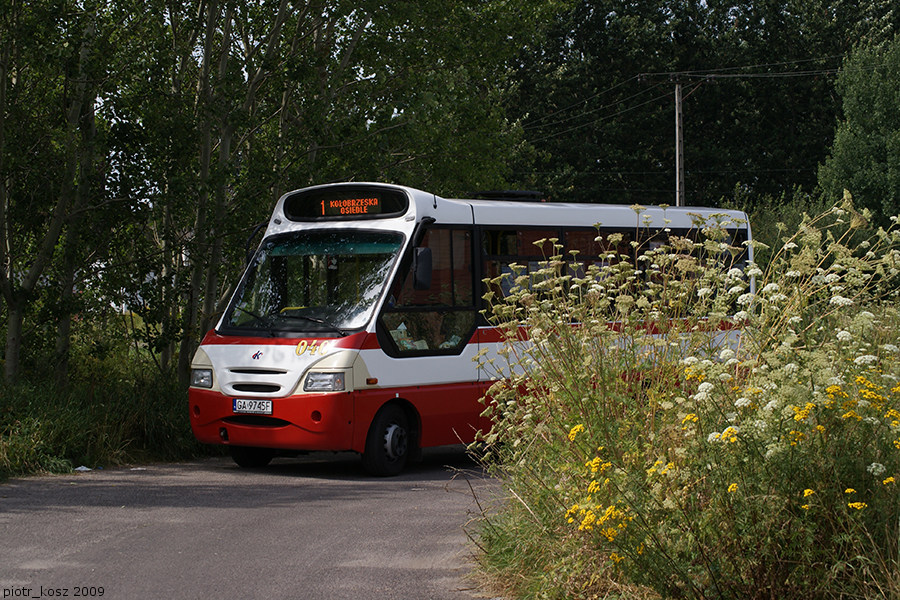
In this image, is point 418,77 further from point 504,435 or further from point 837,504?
point 837,504

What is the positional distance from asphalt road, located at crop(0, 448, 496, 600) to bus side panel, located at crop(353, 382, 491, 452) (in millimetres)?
474

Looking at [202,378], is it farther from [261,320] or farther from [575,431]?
[575,431]

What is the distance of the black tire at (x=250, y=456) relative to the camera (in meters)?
13.1

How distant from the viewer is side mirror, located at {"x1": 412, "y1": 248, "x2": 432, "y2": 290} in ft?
40.3

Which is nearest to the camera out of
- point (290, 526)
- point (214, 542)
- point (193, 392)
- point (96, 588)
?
point (96, 588)

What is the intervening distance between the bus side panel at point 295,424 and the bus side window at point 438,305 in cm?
101

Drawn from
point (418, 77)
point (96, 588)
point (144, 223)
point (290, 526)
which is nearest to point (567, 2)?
point (418, 77)

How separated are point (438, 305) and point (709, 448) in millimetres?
7209

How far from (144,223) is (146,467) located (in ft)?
11.5

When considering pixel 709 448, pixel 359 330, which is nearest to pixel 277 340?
pixel 359 330

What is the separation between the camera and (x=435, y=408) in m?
12.9

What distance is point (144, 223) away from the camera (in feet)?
49.3

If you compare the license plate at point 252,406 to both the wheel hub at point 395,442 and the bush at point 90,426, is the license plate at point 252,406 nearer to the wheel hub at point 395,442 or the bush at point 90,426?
the wheel hub at point 395,442

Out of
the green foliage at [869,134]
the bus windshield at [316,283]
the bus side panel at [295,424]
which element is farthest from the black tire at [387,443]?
the green foliage at [869,134]
